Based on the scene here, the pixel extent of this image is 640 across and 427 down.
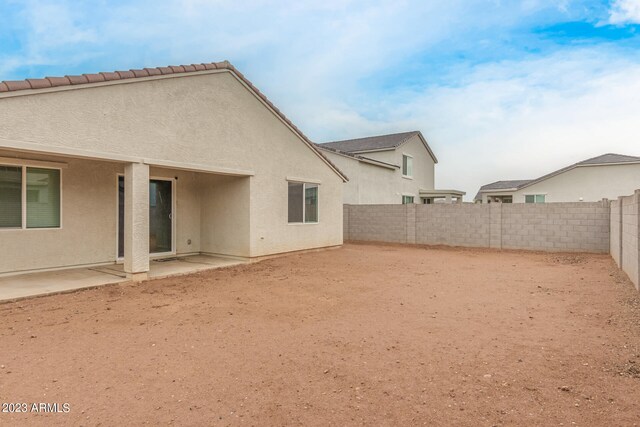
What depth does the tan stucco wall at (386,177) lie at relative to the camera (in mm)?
20797

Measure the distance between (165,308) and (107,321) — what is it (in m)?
0.86

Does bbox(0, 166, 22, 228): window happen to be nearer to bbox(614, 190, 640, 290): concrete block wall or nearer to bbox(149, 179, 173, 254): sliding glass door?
bbox(149, 179, 173, 254): sliding glass door

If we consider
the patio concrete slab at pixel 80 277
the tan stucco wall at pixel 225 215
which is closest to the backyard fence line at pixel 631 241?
the tan stucco wall at pixel 225 215

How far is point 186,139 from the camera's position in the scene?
28.0ft

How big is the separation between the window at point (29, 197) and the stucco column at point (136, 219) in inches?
78.8

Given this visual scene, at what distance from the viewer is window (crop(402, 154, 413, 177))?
83.8 ft

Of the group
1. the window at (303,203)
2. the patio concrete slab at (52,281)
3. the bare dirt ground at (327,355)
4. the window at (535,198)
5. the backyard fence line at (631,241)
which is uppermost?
the window at (535,198)

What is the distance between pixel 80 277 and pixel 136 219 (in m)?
1.77

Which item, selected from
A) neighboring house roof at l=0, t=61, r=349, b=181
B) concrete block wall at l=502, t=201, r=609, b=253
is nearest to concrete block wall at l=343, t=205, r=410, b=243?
concrete block wall at l=502, t=201, r=609, b=253

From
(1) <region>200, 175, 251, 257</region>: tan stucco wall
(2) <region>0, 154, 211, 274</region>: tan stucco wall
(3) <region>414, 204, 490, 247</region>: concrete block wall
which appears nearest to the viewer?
(2) <region>0, 154, 211, 274</region>: tan stucco wall

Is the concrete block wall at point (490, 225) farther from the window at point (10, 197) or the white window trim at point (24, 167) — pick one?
the window at point (10, 197)

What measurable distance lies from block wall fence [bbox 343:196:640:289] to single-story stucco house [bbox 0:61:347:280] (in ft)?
18.1

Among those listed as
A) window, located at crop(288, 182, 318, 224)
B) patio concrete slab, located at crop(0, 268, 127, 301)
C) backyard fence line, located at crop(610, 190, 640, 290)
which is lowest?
patio concrete slab, located at crop(0, 268, 127, 301)

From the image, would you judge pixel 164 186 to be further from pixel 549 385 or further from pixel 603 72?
pixel 603 72
